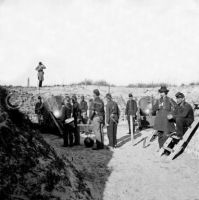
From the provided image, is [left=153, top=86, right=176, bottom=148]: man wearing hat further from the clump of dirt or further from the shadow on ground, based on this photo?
the clump of dirt

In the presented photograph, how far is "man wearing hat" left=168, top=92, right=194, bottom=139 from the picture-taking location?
941cm

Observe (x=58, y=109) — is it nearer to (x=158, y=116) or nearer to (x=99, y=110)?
(x=99, y=110)

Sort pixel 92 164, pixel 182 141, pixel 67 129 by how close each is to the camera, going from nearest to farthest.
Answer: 1. pixel 92 164
2. pixel 182 141
3. pixel 67 129

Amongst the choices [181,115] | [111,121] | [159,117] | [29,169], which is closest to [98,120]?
[111,121]

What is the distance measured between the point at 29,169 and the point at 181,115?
18.5ft

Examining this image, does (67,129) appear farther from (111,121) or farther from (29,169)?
(29,169)

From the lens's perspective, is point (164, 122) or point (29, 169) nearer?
point (29, 169)

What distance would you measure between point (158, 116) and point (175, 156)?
4.61ft

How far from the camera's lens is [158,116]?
32.3 feet

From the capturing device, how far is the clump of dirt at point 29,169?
4.82 meters

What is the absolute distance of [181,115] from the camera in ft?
31.0

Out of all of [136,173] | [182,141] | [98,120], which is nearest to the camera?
[136,173]

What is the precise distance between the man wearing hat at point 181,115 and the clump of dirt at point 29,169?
4215 millimetres

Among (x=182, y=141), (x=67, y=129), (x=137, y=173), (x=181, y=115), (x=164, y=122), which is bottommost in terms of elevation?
(x=137, y=173)
